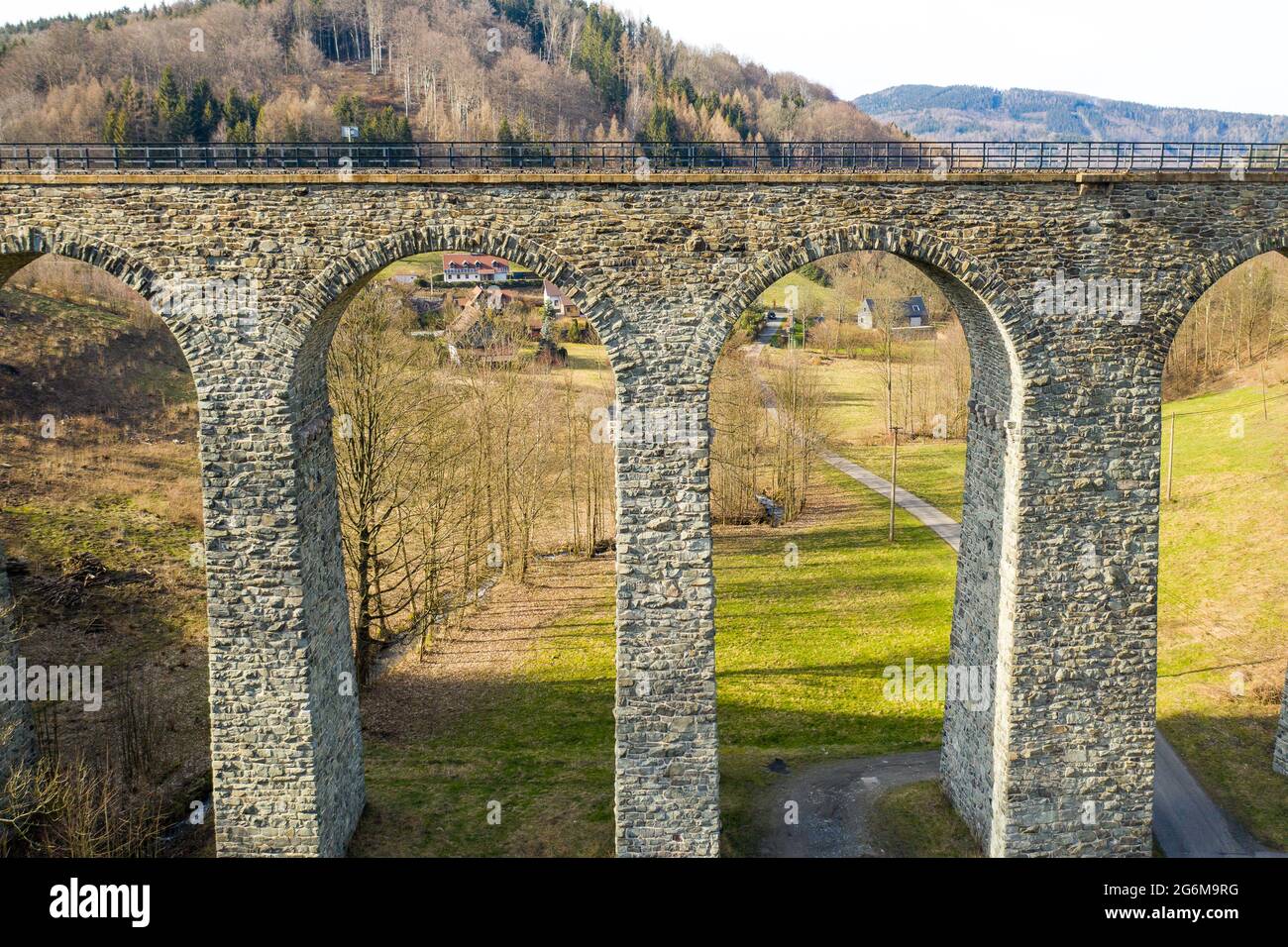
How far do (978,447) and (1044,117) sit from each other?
188 m

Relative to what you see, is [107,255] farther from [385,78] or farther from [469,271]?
[385,78]

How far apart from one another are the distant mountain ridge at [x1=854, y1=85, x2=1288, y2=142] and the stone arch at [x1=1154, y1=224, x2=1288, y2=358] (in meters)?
125

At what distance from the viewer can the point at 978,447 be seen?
1942cm

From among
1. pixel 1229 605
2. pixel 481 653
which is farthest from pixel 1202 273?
pixel 481 653

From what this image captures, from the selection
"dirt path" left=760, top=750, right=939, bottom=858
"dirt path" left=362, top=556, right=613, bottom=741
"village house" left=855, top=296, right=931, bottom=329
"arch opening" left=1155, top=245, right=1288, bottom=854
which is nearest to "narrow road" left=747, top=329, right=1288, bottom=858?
"dirt path" left=760, top=750, right=939, bottom=858

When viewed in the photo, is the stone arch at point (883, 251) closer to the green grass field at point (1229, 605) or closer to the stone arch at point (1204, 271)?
the stone arch at point (1204, 271)

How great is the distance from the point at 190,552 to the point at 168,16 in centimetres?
7077

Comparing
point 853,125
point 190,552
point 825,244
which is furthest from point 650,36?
point 825,244

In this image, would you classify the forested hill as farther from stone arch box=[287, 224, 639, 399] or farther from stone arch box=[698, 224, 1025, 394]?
stone arch box=[698, 224, 1025, 394]

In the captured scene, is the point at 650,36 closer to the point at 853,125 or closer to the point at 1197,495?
the point at 853,125

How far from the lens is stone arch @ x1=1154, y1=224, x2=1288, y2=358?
1709 centimetres

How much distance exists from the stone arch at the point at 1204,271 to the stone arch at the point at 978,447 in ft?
8.58

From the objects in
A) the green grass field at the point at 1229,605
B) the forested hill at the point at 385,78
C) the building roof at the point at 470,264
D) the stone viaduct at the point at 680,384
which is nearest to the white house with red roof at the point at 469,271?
the building roof at the point at 470,264

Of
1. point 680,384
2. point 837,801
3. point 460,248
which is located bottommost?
point 837,801
